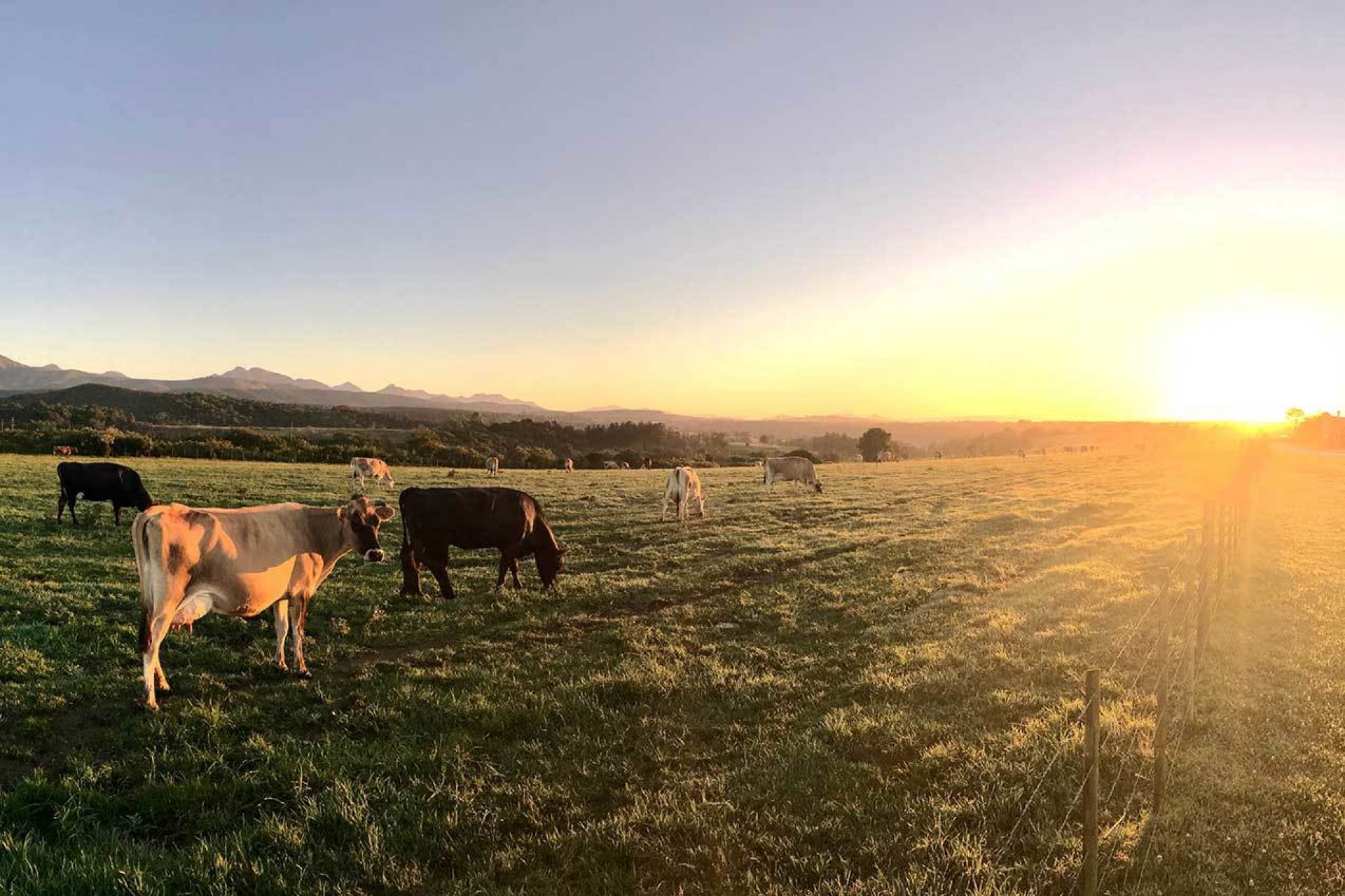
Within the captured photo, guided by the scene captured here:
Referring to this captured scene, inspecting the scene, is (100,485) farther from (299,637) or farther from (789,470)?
(789,470)

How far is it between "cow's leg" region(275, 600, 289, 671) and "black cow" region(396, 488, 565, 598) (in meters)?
3.38

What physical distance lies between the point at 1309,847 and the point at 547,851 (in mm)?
6063

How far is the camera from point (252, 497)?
73.3 ft

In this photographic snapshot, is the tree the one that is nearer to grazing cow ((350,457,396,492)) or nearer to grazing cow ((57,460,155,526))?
grazing cow ((350,457,396,492))

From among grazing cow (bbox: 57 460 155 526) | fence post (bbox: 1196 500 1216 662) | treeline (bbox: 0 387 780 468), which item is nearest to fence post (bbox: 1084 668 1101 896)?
fence post (bbox: 1196 500 1216 662)

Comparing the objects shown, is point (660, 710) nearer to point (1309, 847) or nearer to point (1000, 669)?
point (1000, 669)

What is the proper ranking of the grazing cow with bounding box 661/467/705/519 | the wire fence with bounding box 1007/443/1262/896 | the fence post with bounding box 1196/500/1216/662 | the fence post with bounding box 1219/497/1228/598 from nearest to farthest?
1. the wire fence with bounding box 1007/443/1262/896
2. the fence post with bounding box 1196/500/1216/662
3. the fence post with bounding box 1219/497/1228/598
4. the grazing cow with bounding box 661/467/705/519

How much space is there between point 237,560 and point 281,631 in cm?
126

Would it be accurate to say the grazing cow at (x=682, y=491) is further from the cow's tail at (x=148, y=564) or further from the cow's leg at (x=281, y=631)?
the cow's tail at (x=148, y=564)

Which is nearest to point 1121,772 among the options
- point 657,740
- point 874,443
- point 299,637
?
point 657,740

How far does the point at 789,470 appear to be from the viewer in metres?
36.6

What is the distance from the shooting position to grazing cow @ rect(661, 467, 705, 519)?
2283 cm

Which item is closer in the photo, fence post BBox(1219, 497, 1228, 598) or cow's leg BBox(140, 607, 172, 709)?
cow's leg BBox(140, 607, 172, 709)

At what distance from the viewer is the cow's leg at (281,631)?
8383 mm
